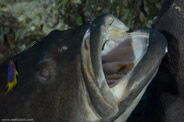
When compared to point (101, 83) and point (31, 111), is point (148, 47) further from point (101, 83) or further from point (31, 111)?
point (31, 111)

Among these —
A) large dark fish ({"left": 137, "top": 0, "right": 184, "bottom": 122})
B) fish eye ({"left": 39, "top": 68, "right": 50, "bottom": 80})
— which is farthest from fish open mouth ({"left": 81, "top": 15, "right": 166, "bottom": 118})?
fish eye ({"left": 39, "top": 68, "right": 50, "bottom": 80})

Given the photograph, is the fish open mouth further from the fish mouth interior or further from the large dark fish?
the large dark fish

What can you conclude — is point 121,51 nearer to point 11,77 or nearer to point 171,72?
point 171,72

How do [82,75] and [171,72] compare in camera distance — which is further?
[171,72]

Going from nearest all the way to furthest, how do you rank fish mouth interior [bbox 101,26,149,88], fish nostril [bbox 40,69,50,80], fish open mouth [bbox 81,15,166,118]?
fish open mouth [bbox 81,15,166,118]
fish nostril [bbox 40,69,50,80]
fish mouth interior [bbox 101,26,149,88]

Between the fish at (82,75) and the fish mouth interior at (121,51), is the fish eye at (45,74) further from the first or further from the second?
the fish mouth interior at (121,51)

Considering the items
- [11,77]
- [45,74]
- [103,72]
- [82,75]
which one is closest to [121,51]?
[103,72]

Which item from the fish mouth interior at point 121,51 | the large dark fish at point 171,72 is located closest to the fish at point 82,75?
the fish mouth interior at point 121,51

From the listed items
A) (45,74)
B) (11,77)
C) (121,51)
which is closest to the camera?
(45,74)
